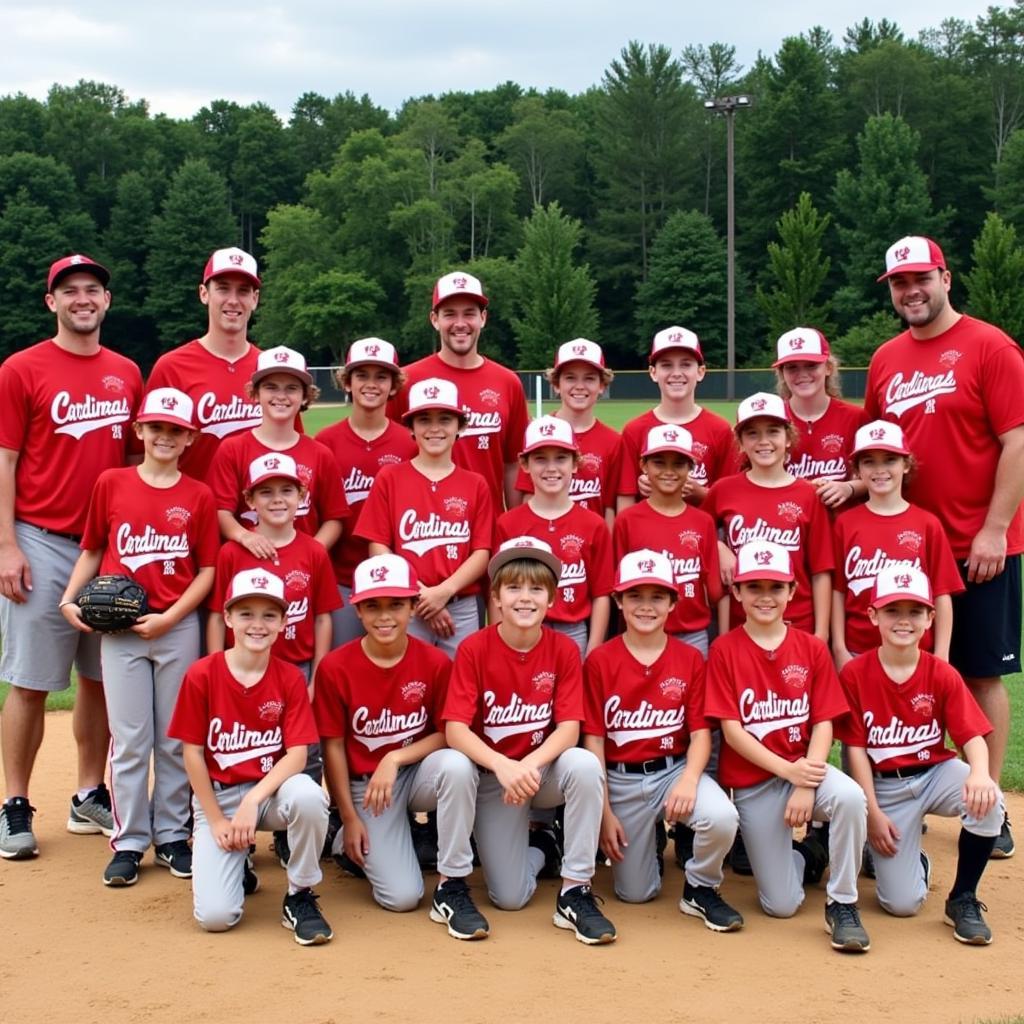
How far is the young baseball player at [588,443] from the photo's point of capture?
6023mm

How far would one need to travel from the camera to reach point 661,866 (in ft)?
18.0

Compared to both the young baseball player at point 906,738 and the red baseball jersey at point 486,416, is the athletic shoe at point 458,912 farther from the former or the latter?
the red baseball jersey at point 486,416

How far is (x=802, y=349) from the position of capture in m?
5.87

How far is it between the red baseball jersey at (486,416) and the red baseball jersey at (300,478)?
2.15 feet

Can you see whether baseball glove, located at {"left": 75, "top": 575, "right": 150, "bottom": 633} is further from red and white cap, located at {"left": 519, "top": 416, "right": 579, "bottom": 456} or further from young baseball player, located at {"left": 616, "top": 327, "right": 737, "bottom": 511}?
young baseball player, located at {"left": 616, "top": 327, "right": 737, "bottom": 511}

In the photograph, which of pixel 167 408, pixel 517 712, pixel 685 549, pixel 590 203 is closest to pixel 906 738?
pixel 685 549

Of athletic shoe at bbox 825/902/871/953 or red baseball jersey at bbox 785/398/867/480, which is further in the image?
red baseball jersey at bbox 785/398/867/480

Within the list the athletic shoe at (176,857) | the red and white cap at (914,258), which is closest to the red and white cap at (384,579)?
the athletic shoe at (176,857)

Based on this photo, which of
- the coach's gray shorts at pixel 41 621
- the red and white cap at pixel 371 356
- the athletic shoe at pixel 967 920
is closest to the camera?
the athletic shoe at pixel 967 920

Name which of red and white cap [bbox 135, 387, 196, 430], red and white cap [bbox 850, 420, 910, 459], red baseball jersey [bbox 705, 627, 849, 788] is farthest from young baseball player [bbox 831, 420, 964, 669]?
red and white cap [bbox 135, 387, 196, 430]

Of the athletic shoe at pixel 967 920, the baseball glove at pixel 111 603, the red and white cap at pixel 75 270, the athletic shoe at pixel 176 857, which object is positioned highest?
the red and white cap at pixel 75 270

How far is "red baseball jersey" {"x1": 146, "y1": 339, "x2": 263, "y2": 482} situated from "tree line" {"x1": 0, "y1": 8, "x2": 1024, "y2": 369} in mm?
41847

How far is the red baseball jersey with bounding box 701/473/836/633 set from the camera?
5527 mm

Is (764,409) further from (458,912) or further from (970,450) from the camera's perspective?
(458,912)
